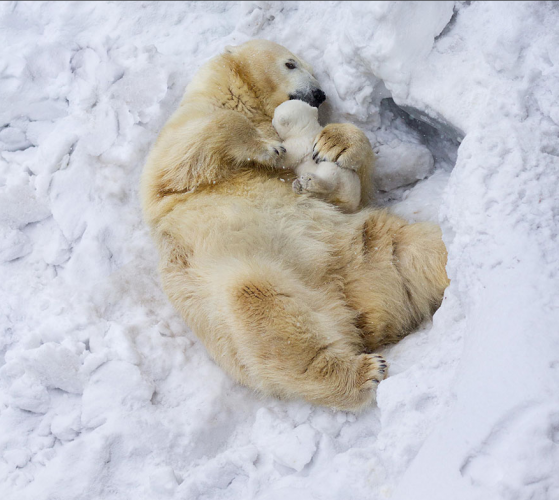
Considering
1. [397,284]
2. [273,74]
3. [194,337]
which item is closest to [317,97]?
[273,74]

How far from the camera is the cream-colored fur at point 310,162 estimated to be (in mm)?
3427

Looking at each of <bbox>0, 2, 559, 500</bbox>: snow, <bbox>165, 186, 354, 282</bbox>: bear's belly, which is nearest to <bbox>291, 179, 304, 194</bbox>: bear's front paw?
<bbox>165, 186, 354, 282</bbox>: bear's belly

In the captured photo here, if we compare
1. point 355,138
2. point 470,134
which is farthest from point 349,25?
point 470,134

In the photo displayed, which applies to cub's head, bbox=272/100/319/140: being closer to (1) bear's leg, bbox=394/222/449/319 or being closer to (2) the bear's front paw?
(2) the bear's front paw

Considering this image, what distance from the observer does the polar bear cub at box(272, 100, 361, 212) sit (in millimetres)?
3422

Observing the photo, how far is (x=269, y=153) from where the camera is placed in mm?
3537

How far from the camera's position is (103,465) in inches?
108

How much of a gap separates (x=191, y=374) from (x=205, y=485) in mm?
659

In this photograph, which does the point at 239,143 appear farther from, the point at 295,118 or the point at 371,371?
the point at 371,371

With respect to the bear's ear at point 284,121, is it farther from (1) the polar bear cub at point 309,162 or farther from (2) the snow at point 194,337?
(2) the snow at point 194,337

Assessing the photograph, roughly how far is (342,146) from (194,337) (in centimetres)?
148

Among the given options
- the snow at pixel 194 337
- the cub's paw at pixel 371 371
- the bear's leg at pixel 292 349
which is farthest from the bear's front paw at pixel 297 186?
the cub's paw at pixel 371 371

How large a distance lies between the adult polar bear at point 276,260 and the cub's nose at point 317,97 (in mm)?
57

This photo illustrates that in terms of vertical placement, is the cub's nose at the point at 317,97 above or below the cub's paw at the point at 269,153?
above
